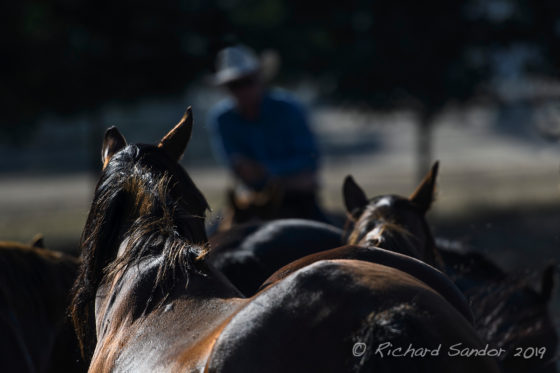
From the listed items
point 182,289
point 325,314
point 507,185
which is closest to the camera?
Result: point 325,314

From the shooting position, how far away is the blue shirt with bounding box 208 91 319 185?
6395 millimetres

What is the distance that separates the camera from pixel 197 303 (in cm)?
261

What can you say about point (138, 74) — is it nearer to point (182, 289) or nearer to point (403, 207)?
point (403, 207)

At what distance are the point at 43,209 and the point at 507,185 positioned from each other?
12.0 metres

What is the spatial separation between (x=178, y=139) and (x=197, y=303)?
0.92 m

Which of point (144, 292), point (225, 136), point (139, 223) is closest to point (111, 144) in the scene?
point (139, 223)

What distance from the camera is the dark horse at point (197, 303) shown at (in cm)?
211

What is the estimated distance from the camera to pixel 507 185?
23812 millimetres

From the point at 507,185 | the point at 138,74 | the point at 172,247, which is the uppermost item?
the point at 172,247

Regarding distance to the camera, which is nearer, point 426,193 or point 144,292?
point 144,292

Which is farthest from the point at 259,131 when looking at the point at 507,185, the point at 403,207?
the point at 507,185

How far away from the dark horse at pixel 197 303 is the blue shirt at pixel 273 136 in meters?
2.96

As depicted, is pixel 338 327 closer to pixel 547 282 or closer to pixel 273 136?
pixel 547 282

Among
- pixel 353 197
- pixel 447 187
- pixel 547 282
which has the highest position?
pixel 353 197
